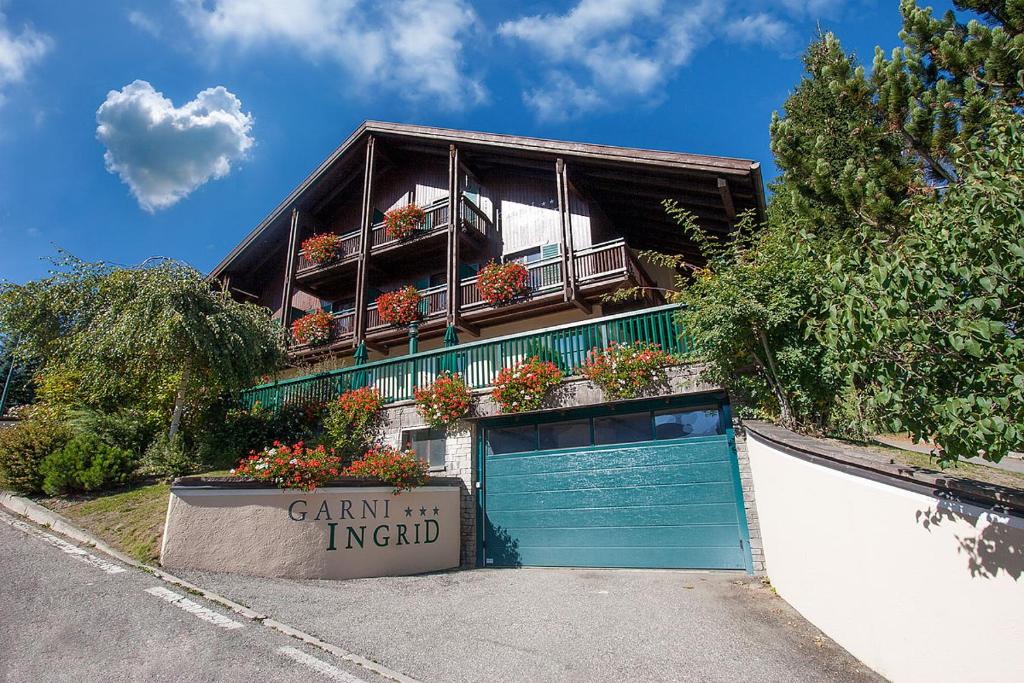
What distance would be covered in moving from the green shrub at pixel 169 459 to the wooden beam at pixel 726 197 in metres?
12.4

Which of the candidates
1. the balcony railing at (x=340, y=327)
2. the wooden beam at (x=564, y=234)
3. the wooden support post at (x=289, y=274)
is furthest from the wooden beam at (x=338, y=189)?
the wooden beam at (x=564, y=234)

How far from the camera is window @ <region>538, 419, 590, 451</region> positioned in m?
9.60

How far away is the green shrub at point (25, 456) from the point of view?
933 cm

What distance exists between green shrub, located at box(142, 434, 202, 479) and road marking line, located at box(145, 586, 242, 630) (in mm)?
5144

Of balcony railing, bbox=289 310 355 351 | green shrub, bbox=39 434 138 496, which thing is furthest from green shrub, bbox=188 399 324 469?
balcony railing, bbox=289 310 355 351

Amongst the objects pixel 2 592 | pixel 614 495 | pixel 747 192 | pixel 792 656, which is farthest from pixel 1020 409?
pixel 747 192

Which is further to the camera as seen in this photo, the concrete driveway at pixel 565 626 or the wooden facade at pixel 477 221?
the wooden facade at pixel 477 221

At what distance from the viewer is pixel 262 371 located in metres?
12.5

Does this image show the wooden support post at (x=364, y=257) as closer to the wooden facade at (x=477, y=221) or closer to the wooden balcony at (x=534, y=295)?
the wooden facade at (x=477, y=221)

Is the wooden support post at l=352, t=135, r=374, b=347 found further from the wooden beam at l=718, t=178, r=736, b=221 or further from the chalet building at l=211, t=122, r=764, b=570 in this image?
the wooden beam at l=718, t=178, r=736, b=221

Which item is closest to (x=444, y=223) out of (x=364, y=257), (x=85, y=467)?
(x=364, y=257)

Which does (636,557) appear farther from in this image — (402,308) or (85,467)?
(402,308)

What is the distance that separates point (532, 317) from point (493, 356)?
192 inches

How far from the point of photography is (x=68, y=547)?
7.07m
